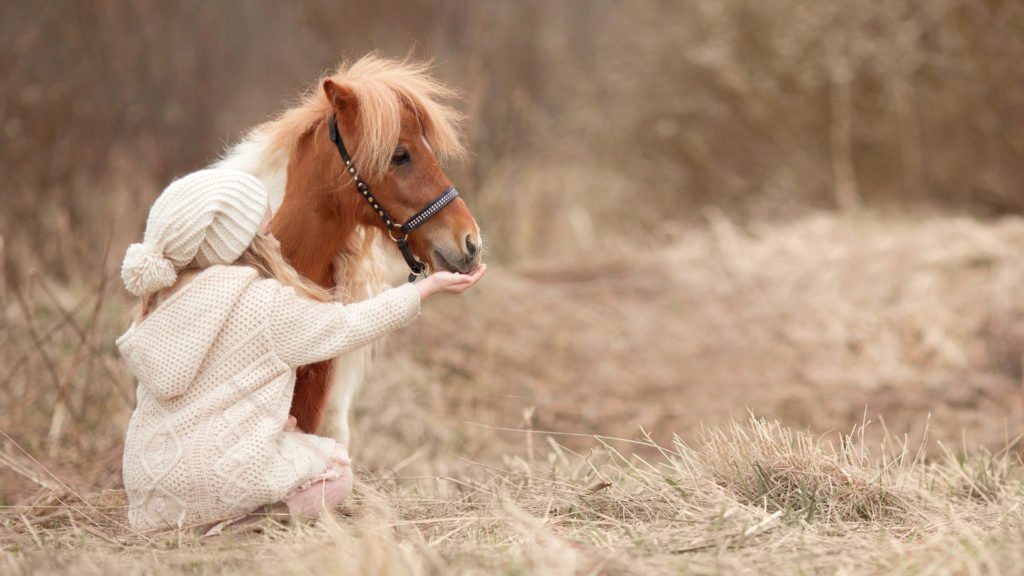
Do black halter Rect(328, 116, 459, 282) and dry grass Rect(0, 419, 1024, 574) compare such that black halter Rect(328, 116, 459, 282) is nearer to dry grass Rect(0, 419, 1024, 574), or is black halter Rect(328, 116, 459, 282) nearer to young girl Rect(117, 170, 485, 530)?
young girl Rect(117, 170, 485, 530)

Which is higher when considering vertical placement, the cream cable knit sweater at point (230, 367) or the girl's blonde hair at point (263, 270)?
the girl's blonde hair at point (263, 270)

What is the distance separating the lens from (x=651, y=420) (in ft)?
20.0

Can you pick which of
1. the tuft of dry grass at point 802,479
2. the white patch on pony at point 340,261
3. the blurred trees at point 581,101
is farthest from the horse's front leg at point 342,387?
the blurred trees at point 581,101

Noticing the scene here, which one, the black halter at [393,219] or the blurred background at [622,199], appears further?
the blurred background at [622,199]

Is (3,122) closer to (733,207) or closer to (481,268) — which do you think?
(481,268)

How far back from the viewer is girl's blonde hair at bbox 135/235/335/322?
3.23 m

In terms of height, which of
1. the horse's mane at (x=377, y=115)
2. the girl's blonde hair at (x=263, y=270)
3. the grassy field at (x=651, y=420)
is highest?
the horse's mane at (x=377, y=115)

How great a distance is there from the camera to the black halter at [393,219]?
3229mm

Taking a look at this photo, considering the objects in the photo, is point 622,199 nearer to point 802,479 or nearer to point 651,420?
point 651,420

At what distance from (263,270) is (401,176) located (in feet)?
1.67

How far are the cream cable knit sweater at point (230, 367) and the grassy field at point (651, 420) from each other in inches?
6.1

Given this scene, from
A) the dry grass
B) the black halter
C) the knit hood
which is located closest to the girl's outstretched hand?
the black halter

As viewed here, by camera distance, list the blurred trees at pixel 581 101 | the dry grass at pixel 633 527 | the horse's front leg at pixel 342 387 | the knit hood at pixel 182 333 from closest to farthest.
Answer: the dry grass at pixel 633 527, the knit hood at pixel 182 333, the horse's front leg at pixel 342 387, the blurred trees at pixel 581 101

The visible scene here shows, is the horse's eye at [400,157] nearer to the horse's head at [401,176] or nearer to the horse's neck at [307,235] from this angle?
the horse's head at [401,176]
